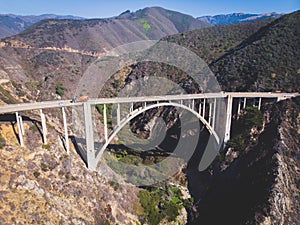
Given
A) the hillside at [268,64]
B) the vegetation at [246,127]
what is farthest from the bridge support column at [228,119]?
the hillside at [268,64]

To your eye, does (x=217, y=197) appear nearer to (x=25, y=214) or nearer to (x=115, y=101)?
(x=115, y=101)

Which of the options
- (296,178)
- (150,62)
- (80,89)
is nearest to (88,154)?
(296,178)

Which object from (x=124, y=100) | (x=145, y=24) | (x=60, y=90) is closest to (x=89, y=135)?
(x=124, y=100)

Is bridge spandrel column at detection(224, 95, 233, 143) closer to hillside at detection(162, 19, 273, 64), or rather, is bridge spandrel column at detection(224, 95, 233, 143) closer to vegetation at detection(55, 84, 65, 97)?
hillside at detection(162, 19, 273, 64)

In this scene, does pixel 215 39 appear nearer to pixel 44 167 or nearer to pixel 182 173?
pixel 182 173

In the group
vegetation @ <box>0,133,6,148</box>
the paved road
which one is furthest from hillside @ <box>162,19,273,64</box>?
vegetation @ <box>0,133,6,148</box>

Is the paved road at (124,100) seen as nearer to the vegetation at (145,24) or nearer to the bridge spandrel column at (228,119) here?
the bridge spandrel column at (228,119)
